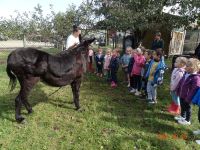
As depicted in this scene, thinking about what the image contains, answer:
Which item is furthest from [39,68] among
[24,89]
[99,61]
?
[99,61]

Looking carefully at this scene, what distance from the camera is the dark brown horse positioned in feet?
18.9

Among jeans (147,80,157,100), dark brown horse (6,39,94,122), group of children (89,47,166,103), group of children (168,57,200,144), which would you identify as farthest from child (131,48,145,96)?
dark brown horse (6,39,94,122)

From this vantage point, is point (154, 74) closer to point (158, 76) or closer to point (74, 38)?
point (158, 76)

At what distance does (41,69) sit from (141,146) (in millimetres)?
2581

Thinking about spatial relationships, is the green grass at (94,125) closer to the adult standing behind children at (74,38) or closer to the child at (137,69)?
the child at (137,69)

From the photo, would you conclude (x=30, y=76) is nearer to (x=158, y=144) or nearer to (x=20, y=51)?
(x=20, y=51)

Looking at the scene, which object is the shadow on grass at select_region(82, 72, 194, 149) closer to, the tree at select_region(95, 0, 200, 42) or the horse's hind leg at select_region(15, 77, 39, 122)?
the horse's hind leg at select_region(15, 77, 39, 122)

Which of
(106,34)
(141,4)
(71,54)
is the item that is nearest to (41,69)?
(71,54)

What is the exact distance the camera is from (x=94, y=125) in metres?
5.98

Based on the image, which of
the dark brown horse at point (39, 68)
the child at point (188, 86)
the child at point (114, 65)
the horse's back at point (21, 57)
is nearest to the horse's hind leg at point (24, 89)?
the dark brown horse at point (39, 68)

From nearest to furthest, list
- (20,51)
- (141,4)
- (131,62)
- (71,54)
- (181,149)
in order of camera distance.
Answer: (181,149) → (20,51) → (71,54) → (131,62) → (141,4)

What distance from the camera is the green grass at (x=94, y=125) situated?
518 cm

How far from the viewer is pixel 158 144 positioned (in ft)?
17.1

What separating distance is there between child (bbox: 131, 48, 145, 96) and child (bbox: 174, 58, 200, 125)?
2.33 meters
